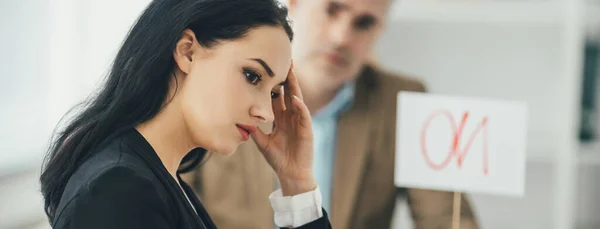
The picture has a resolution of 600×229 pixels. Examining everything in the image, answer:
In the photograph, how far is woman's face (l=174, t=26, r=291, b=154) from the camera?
1.04 m

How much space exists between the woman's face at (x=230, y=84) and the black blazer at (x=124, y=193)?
0.09 m

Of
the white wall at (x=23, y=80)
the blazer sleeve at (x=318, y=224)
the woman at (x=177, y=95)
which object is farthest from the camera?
the white wall at (x=23, y=80)

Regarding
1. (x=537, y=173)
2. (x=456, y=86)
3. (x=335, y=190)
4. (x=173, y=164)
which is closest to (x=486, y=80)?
(x=456, y=86)

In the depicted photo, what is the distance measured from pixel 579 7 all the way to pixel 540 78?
0.55 ft

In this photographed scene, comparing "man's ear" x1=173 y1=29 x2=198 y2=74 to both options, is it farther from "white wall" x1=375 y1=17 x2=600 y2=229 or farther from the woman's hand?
"white wall" x1=375 y1=17 x2=600 y2=229

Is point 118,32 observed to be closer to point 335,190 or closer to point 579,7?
point 335,190

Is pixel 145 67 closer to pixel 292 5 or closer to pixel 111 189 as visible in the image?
pixel 111 189

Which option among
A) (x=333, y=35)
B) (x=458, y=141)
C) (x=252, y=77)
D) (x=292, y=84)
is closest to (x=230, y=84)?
(x=252, y=77)

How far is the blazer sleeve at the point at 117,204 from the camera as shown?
85 cm

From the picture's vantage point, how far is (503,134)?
65.4 inches

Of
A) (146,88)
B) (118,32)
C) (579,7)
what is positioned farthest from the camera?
(118,32)

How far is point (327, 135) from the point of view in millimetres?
1702

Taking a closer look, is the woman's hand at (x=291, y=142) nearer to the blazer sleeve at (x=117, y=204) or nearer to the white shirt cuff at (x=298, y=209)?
the white shirt cuff at (x=298, y=209)

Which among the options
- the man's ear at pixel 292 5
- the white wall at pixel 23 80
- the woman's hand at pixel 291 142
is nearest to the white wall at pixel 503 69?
the man's ear at pixel 292 5
